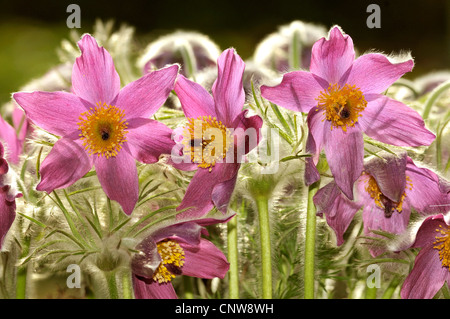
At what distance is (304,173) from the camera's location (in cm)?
35

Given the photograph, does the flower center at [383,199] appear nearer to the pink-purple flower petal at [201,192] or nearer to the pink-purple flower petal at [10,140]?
the pink-purple flower petal at [201,192]

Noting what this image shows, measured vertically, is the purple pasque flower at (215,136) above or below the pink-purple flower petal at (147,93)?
Answer: below

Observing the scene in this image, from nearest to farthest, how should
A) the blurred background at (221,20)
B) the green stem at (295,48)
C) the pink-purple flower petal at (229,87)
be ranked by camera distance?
1. the pink-purple flower petal at (229,87)
2. the green stem at (295,48)
3. the blurred background at (221,20)

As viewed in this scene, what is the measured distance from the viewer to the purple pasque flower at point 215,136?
336mm

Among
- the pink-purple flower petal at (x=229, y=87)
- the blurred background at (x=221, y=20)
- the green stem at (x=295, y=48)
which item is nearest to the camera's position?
the pink-purple flower petal at (x=229, y=87)

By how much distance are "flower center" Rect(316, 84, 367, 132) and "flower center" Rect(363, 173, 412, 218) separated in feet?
0.14

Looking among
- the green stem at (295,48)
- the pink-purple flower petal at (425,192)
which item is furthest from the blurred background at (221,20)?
the pink-purple flower petal at (425,192)

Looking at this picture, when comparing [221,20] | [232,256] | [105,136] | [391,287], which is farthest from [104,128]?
[221,20]

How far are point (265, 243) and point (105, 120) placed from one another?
0.11 m

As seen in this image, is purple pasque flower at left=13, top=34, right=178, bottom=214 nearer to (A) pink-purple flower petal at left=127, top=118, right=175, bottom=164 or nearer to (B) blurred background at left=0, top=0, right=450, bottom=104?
(A) pink-purple flower petal at left=127, top=118, right=175, bottom=164

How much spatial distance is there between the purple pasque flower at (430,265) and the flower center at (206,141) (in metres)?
0.12

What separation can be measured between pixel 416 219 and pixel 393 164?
0.05m
